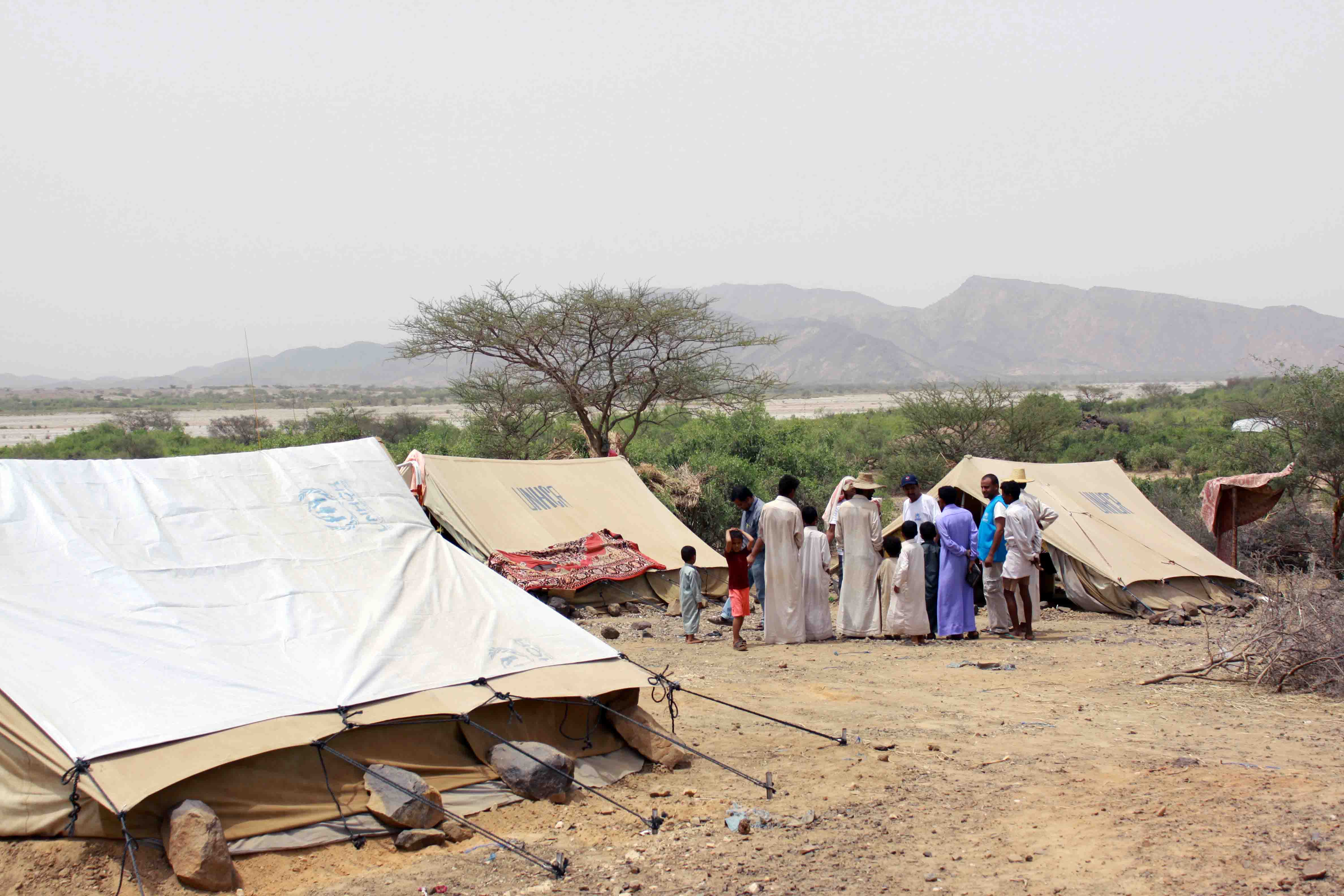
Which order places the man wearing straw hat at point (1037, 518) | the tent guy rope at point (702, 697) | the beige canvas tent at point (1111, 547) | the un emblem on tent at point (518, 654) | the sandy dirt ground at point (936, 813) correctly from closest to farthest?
the sandy dirt ground at point (936, 813) → the un emblem on tent at point (518, 654) → the tent guy rope at point (702, 697) → the man wearing straw hat at point (1037, 518) → the beige canvas tent at point (1111, 547)

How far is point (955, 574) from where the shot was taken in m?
9.20

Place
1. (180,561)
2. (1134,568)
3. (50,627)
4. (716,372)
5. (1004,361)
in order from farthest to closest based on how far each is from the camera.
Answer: (1004,361)
(716,372)
(1134,568)
(180,561)
(50,627)

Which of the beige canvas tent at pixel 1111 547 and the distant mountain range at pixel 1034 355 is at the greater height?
the distant mountain range at pixel 1034 355

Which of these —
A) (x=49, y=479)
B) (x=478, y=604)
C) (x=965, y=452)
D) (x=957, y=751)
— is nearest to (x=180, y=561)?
(x=49, y=479)

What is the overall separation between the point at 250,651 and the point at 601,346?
50.6 ft

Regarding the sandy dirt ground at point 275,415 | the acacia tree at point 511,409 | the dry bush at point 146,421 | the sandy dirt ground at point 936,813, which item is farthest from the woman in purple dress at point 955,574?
the dry bush at point 146,421

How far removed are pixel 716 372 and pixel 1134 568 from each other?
34.9 ft

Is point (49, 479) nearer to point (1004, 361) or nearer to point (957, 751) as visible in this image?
point (957, 751)

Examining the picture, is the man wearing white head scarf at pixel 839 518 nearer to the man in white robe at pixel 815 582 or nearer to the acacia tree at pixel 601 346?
the man in white robe at pixel 815 582

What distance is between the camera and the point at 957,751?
5.62m

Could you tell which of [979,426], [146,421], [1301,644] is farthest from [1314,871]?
[146,421]

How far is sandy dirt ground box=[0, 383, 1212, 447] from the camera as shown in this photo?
49.8 m

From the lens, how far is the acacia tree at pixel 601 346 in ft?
64.8

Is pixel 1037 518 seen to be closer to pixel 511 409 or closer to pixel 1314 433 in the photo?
pixel 1314 433
